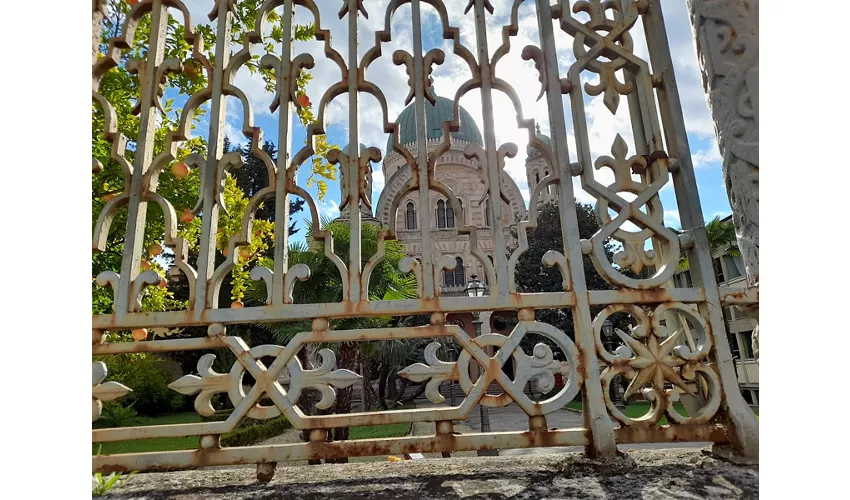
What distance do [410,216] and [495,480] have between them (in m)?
22.2

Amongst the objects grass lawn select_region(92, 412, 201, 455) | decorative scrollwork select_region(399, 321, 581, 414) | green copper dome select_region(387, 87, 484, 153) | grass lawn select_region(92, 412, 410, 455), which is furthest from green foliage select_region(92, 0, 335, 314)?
green copper dome select_region(387, 87, 484, 153)

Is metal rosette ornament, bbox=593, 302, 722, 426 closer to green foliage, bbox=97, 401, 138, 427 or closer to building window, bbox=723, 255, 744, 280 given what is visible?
green foliage, bbox=97, 401, 138, 427

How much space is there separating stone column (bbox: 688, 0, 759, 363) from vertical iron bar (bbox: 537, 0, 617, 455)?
2.05 feet

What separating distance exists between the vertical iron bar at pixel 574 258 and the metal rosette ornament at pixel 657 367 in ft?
0.16

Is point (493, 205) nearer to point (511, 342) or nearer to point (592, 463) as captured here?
point (511, 342)

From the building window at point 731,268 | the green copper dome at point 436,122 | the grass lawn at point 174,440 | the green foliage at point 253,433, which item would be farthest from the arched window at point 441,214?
the building window at point 731,268

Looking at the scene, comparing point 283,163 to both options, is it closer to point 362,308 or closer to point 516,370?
point 362,308

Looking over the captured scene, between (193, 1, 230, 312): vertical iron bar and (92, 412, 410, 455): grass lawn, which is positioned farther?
(92, 412, 410, 455): grass lawn

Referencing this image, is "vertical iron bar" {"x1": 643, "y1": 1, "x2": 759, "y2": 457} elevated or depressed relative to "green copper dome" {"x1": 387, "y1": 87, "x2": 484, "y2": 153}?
depressed

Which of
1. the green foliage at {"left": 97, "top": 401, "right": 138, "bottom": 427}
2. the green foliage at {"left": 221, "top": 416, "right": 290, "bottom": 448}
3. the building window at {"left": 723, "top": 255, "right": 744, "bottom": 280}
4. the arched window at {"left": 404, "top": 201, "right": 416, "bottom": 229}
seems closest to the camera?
the green foliage at {"left": 221, "top": 416, "right": 290, "bottom": 448}

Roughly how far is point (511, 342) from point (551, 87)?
3.97 feet

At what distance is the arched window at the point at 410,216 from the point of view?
23312 millimetres

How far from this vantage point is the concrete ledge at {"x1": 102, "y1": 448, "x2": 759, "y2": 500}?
153cm

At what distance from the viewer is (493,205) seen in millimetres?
2025
